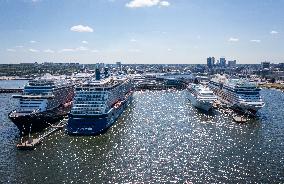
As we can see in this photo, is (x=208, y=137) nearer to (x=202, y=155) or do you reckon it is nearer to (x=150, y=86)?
A: (x=202, y=155)

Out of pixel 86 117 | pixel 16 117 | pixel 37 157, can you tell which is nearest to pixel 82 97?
pixel 86 117

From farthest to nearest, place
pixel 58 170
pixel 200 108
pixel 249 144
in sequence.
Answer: pixel 200 108 → pixel 249 144 → pixel 58 170

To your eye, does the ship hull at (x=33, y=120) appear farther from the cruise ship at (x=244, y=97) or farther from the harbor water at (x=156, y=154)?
the cruise ship at (x=244, y=97)

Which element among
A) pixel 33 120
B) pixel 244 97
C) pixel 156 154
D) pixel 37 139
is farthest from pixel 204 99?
pixel 37 139

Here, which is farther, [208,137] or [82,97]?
[82,97]

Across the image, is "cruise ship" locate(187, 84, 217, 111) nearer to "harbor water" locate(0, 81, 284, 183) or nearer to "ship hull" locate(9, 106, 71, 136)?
"harbor water" locate(0, 81, 284, 183)

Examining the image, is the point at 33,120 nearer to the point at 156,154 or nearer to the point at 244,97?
the point at 156,154
